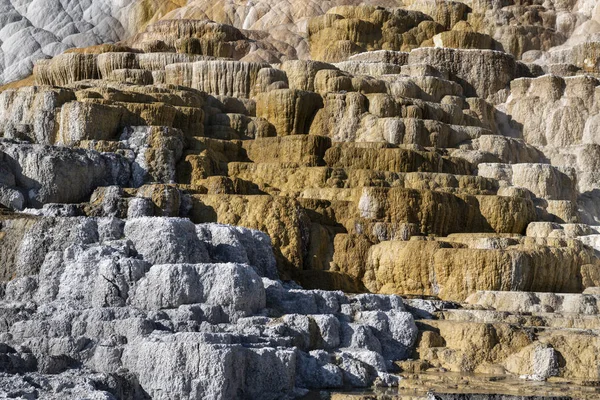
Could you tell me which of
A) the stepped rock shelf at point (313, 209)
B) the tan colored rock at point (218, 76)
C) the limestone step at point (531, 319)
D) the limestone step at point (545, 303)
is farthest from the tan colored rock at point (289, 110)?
the limestone step at point (531, 319)

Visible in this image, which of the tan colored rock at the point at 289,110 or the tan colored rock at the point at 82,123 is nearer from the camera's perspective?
the tan colored rock at the point at 82,123

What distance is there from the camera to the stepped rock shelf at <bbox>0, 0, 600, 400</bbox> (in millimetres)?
13055

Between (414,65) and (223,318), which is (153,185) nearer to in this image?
(223,318)

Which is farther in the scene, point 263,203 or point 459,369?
point 263,203

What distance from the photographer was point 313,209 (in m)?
20.9

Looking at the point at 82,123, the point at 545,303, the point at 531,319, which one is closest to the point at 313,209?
the point at 545,303

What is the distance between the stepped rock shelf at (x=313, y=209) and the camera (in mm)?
13055

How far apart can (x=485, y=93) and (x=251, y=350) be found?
75.3ft

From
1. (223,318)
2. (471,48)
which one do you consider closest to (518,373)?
(223,318)

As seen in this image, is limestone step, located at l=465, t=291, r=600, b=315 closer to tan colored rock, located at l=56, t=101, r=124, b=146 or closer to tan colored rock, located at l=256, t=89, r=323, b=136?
tan colored rock, located at l=56, t=101, r=124, b=146

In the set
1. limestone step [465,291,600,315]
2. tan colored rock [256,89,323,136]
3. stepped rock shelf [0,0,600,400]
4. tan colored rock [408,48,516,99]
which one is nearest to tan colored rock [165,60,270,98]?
stepped rock shelf [0,0,600,400]

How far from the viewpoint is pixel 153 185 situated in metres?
20.6

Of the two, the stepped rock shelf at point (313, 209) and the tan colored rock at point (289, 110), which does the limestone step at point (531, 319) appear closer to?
the stepped rock shelf at point (313, 209)

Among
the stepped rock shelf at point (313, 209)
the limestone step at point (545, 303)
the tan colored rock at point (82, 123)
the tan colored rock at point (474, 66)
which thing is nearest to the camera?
the stepped rock shelf at point (313, 209)
